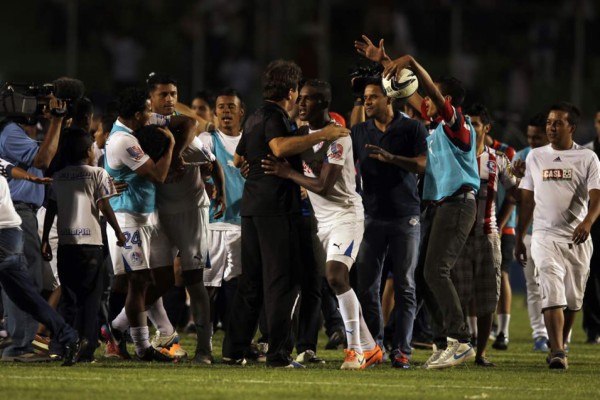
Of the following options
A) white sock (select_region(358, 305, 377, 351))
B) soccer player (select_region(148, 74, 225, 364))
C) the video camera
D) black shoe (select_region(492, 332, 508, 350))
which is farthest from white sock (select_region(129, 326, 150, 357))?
black shoe (select_region(492, 332, 508, 350))

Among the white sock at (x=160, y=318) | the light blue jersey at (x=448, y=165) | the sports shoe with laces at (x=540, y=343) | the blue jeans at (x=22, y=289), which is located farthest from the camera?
the sports shoe with laces at (x=540, y=343)

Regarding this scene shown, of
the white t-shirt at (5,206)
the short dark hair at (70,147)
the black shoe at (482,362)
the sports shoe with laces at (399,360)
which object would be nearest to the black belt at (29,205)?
the short dark hair at (70,147)

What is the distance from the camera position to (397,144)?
11320mm

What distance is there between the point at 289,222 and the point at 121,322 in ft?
5.86

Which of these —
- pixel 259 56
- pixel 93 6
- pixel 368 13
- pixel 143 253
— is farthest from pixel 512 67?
pixel 143 253

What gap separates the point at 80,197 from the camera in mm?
10789

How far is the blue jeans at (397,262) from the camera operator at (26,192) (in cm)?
263

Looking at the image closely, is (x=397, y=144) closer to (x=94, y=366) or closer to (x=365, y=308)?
(x=365, y=308)

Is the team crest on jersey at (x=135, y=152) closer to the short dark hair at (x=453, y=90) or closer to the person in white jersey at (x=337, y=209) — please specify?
the person in white jersey at (x=337, y=209)

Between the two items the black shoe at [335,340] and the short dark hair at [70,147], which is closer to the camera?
the short dark hair at [70,147]

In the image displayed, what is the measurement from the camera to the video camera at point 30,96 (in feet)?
33.7

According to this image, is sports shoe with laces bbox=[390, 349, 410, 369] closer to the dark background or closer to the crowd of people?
the crowd of people

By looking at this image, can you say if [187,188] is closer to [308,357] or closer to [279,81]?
[279,81]

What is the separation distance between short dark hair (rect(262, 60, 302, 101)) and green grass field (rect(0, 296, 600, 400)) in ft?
6.89
